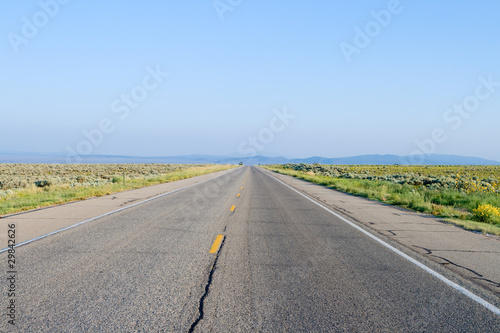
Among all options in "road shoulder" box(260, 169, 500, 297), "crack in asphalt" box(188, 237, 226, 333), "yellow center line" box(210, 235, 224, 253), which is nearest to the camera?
"crack in asphalt" box(188, 237, 226, 333)

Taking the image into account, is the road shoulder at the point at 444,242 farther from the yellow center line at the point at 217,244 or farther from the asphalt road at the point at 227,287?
the yellow center line at the point at 217,244

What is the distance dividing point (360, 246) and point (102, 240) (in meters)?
5.51

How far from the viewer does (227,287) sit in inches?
180

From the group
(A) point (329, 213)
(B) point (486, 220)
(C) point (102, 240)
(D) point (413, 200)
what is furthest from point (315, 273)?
(D) point (413, 200)

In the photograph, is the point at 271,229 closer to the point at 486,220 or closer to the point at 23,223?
the point at 23,223

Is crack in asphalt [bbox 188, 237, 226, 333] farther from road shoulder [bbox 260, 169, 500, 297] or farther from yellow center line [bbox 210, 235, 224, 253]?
road shoulder [bbox 260, 169, 500, 297]

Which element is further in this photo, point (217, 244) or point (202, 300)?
point (217, 244)

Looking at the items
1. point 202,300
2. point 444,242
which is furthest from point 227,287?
point 444,242

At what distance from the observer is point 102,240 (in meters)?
7.23

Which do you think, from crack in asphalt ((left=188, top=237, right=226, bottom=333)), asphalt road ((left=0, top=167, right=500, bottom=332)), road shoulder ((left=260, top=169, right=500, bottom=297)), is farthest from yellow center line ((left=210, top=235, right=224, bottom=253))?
road shoulder ((left=260, top=169, right=500, bottom=297))

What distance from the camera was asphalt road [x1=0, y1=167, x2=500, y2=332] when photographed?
141 inches

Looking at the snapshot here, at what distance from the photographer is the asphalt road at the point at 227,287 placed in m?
3.58

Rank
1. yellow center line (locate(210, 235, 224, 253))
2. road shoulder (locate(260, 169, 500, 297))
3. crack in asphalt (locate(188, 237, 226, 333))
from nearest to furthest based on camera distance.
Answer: crack in asphalt (locate(188, 237, 226, 333)) < road shoulder (locate(260, 169, 500, 297)) < yellow center line (locate(210, 235, 224, 253))

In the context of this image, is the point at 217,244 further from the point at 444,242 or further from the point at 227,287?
the point at 444,242
